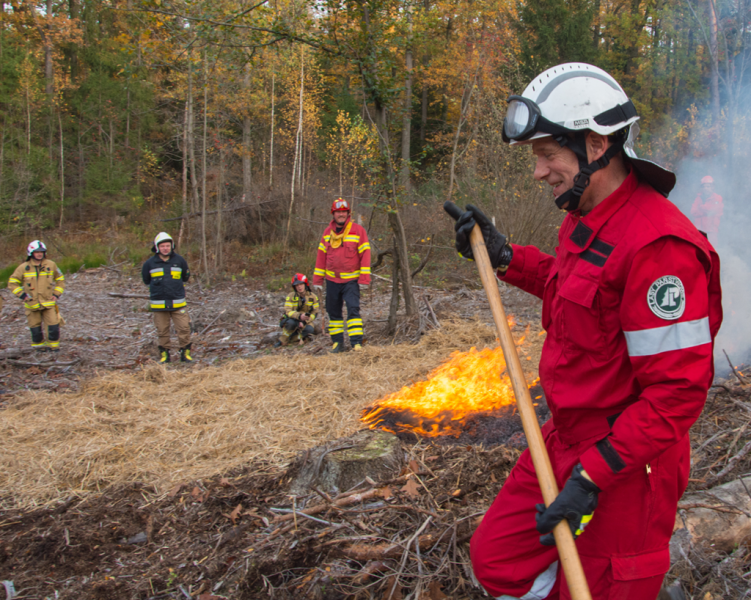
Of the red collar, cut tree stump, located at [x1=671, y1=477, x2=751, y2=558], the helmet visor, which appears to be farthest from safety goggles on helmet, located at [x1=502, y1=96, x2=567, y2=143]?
cut tree stump, located at [x1=671, y1=477, x2=751, y2=558]

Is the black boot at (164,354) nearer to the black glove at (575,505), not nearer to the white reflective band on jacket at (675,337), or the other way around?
the black glove at (575,505)

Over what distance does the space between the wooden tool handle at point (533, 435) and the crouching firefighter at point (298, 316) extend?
6820 millimetres

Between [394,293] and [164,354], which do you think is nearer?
[394,293]

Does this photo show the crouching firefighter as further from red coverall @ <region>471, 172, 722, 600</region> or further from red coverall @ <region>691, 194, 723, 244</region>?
red coverall @ <region>471, 172, 722, 600</region>

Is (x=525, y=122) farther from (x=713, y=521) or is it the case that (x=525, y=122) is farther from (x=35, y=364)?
(x=35, y=364)

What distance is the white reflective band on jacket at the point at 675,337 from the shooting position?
5.02ft

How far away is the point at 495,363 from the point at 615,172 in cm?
345

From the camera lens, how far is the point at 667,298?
155cm

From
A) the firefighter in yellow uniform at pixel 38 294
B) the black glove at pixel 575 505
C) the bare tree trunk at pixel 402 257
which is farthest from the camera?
the firefighter in yellow uniform at pixel 38 294

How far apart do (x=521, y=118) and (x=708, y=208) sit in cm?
671

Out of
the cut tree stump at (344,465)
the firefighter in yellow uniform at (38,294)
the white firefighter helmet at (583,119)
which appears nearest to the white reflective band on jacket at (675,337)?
the white firefighter helmet at (583,119)

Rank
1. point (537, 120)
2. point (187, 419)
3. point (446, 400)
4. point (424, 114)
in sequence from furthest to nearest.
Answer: point (424, 114) → point (187, 419) → point (446, 400) → point (537, 120)

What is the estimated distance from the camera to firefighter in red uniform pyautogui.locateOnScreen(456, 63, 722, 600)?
1.55 m

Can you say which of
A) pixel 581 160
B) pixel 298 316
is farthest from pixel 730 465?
pixel 298 316
